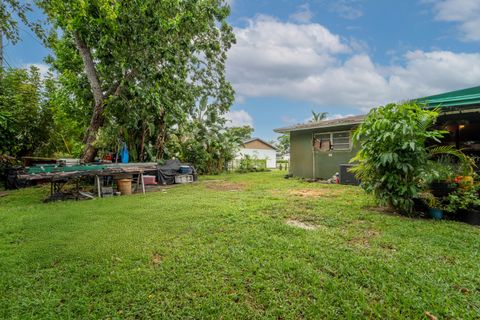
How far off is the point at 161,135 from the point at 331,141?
27.0ft

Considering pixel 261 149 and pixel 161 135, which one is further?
pixel 261 149

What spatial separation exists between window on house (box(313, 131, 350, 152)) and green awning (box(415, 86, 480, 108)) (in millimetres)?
5289

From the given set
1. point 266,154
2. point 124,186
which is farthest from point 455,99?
point 266,154

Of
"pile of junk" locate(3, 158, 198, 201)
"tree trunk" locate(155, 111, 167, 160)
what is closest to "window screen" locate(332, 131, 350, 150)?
"pile of junk" locate(3, 158, 198, 201)

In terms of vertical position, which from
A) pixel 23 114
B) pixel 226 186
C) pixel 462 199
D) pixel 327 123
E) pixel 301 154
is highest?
pixel 23 114

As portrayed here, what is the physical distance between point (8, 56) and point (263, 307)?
20.7ft

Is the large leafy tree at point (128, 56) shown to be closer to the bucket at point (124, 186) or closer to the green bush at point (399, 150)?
the bucket at point (124, 186)

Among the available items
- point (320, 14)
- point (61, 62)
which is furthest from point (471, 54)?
point (61, 62)

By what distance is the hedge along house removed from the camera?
10.4 meters

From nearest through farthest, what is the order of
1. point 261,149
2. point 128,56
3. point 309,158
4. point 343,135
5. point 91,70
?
point 128,56 → point 91,70 → point 343,135 → point 309,158 → point 261,149

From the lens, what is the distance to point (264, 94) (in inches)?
819

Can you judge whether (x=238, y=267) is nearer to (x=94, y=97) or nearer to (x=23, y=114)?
(x=94, y=97)

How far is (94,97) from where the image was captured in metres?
8.72

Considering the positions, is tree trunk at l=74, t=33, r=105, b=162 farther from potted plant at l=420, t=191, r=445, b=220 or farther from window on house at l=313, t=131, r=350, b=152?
potted plant at l=420, t=191, r=445, b=220
